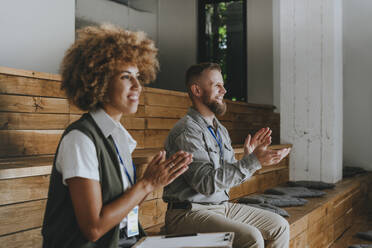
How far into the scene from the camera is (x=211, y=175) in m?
1.80

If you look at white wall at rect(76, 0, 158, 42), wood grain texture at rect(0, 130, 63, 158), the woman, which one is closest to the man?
the woman

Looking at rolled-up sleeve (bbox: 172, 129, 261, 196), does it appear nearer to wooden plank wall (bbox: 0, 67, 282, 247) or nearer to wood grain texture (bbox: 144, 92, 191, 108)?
wooden plank wall (bbox: 0, 67, 282, 247)

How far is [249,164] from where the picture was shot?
5.94ft

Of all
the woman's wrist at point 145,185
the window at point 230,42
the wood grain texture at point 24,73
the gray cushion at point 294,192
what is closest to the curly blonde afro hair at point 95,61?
the woman's wrist at point 145,185

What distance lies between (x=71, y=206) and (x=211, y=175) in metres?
0.80

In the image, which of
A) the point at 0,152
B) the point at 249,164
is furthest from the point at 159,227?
the point at 0,152

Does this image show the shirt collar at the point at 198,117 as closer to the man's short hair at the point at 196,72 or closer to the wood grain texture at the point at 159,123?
the man's short hair at the point at 196,72

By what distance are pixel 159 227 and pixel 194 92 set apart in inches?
29.2

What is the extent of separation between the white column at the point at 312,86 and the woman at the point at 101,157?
2838mm

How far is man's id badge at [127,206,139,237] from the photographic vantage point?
1276mm

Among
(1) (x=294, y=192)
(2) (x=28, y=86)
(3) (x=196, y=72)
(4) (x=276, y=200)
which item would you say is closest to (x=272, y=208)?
(4) (x=276, y=200)

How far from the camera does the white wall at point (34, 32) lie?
10.1 ft

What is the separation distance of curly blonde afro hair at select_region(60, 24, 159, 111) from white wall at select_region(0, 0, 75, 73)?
2.07 m

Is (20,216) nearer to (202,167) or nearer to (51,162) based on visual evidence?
→ (51,162)
